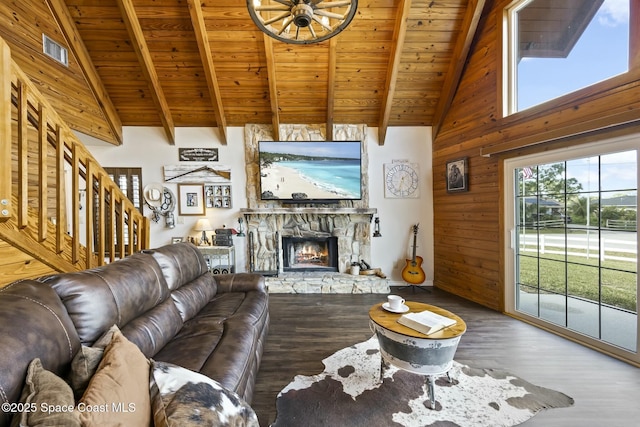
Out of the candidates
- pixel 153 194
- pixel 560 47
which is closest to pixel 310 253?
pixel 153 194

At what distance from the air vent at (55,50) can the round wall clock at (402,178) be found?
496 cm

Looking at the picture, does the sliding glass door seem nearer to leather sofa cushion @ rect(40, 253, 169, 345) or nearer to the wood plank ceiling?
the wood plank ceiling

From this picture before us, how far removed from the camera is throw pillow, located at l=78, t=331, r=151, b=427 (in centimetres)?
78

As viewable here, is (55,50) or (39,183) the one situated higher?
(55,50)

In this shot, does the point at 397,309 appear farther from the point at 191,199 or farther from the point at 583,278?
the point at 191,199

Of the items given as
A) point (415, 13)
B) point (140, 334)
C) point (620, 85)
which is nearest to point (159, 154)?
point (140, 334)

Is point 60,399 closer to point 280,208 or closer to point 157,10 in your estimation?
point 280,208

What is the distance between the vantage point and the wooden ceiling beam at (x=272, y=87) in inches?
132

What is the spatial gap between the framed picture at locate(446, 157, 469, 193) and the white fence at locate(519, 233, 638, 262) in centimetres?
106

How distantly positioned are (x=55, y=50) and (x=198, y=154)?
6.82ft

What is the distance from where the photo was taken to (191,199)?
4539mm

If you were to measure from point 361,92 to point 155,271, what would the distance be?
379 centimetres

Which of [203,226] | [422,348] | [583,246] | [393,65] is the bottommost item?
[422,348]

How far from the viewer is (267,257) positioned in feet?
14.9
